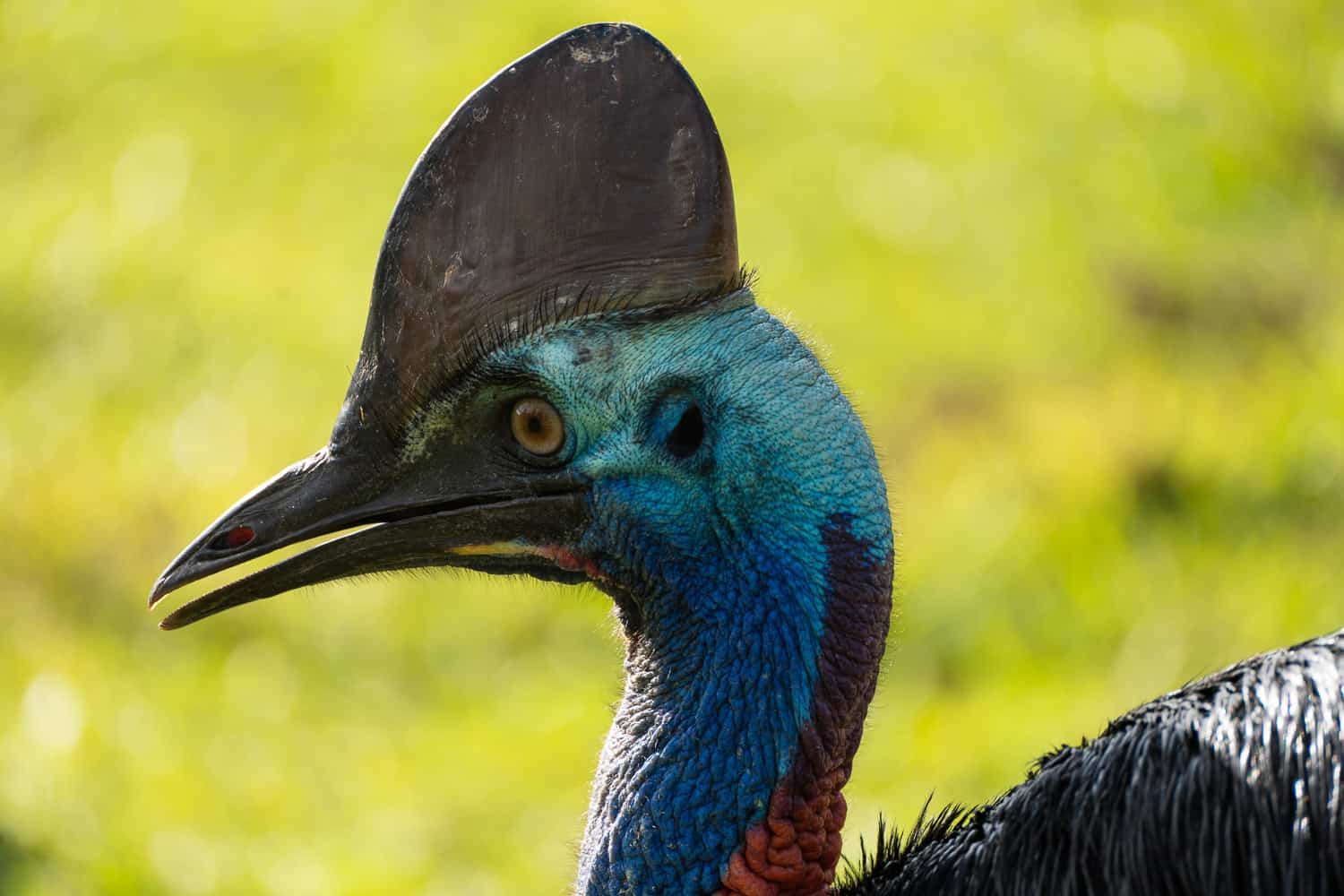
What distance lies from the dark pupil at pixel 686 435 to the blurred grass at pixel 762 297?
1525 mm

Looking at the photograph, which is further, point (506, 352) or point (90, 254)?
point (90, 254)

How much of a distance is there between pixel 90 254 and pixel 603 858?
15.7ft

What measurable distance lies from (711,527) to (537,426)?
9.9 inches

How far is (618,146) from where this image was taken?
2266 mm

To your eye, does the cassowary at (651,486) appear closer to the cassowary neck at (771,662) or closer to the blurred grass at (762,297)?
the cassowary neck at (771,662)

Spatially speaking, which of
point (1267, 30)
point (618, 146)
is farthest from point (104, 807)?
point (1267, 30)

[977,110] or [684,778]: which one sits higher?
[977,110]

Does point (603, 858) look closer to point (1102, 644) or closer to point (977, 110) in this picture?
point (1102, 644)

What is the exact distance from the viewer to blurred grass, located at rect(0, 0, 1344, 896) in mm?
4551

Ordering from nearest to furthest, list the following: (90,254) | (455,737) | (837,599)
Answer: (837,599)
(455,737)
(90,254)

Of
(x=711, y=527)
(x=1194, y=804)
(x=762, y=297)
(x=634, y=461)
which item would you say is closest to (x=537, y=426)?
(x=634, y=461)

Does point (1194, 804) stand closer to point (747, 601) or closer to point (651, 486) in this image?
point (747, 601)

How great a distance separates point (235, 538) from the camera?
2244mm

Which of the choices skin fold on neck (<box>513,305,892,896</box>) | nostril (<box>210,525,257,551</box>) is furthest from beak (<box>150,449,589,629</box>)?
skin fold on neck (<box>513,305,892,896</box>)
